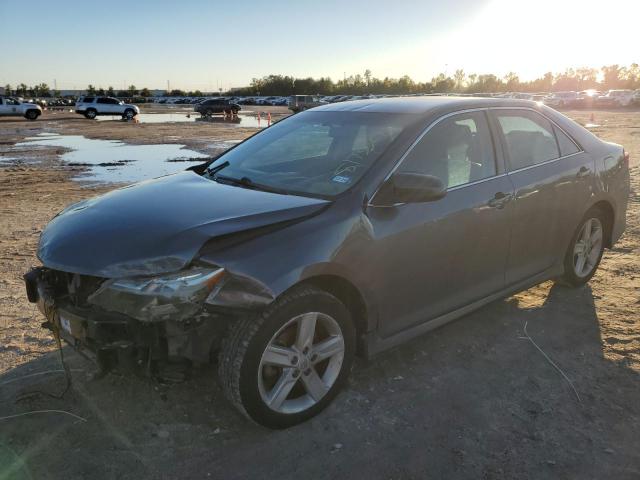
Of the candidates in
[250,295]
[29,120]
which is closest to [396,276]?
[250,295]

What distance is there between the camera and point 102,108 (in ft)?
145

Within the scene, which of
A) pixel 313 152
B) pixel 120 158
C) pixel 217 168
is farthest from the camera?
pixel 120 158

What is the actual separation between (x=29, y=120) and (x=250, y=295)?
145 ft

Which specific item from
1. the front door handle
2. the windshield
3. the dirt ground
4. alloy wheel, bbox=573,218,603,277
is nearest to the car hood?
the windshield

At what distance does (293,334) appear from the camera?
2.96 m

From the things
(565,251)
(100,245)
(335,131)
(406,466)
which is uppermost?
(335,131)

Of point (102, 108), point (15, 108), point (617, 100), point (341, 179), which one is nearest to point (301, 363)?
point (341, 179)

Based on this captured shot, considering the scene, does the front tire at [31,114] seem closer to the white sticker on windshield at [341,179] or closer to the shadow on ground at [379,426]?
the shadow on ground at [379,426]

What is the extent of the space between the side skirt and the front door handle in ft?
2.25

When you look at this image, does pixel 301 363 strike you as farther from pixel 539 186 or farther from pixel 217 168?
pixel 539 186

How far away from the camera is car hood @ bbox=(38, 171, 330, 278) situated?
2.61 m

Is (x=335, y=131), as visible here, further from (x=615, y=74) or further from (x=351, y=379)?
(x=615, y=74)

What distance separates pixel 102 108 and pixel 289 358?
152 feet

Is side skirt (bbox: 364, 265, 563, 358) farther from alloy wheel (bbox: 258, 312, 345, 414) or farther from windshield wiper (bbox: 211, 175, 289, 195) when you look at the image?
windshield wiper (bbox: 211, 175, 289, 195)
